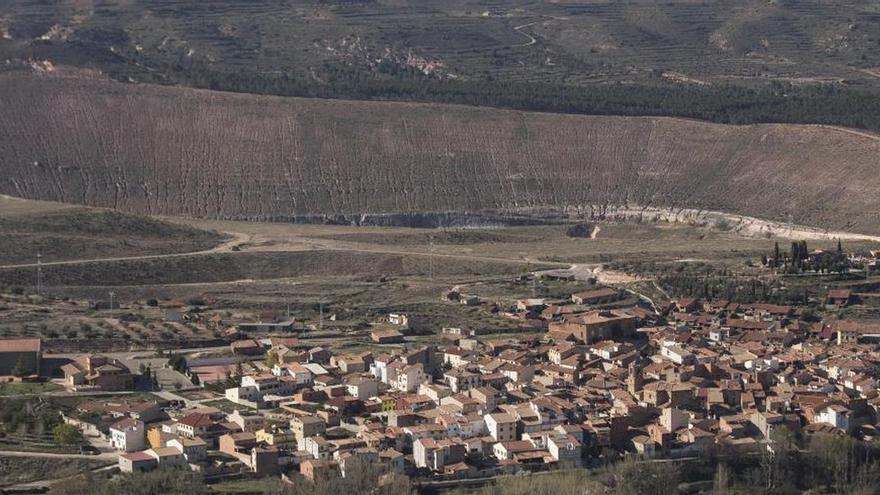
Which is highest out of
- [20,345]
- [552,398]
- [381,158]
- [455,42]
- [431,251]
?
[455,42]

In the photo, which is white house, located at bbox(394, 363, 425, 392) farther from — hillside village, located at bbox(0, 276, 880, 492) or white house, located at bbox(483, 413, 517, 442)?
white house, located at bbox(483, 413, 517, 442)

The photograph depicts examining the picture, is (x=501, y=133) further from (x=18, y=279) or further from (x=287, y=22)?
(x=287, y=22)

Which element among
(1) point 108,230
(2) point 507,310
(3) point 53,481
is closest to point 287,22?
(1) point 108,230

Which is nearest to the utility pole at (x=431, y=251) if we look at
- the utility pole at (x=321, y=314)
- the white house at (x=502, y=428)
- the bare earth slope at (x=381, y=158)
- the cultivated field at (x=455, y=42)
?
the utility pole at (x=321, y=314)

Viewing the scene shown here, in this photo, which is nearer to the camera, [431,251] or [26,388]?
[26,388]

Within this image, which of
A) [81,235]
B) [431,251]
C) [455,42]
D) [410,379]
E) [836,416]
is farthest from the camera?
[455,42]

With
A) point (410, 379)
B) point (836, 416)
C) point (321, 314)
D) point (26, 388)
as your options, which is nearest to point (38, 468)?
point (26, 388)

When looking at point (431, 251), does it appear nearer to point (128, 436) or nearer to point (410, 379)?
point (410, 379)
